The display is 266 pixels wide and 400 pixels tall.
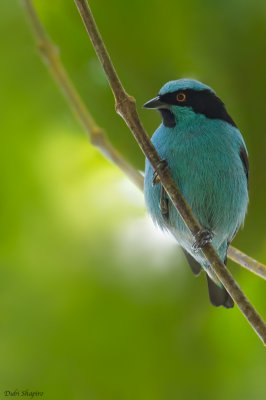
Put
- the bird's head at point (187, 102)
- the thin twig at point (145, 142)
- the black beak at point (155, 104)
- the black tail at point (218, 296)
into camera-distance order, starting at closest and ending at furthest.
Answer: the thin twig at point (145, 142), the black tail at point (218, 296), the black beak at point (155, 104), the bird's head at point (187, 102)

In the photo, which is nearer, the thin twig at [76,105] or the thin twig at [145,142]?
the thin twig at [145,142]

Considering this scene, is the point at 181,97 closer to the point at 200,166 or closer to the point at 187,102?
the point at 187,102

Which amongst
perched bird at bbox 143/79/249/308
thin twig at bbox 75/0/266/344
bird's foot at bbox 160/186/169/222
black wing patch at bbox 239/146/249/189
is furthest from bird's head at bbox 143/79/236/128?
thin twig at bbox 75/0/266/344

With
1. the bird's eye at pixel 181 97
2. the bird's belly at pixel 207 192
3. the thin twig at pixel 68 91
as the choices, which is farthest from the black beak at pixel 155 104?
the thin twig at pixel 68 91

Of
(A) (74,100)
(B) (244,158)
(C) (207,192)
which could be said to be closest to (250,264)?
(C) (207,192)

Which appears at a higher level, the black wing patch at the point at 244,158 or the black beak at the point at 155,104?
the black beak at the point at 155,104

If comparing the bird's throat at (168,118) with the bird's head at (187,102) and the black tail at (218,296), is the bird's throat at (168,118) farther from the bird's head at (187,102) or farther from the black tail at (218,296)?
the black tail at (218,296)
